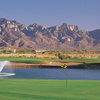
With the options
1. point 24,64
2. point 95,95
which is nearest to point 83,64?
point 24,64

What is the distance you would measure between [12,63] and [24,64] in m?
3.35

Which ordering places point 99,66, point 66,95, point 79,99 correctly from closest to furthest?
point 79,99 < point 66,95 < point 99,66

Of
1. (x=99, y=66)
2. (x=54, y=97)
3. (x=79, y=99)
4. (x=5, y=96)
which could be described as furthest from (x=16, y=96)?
(x=99, y=66)

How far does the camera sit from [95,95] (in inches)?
721

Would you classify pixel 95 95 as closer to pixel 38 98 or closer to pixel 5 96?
pixel 38 98

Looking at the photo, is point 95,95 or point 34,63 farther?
point 34,63

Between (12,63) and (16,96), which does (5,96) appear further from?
(12,63)

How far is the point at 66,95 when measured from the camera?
59.9ft

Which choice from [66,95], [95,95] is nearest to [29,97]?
[66,95]

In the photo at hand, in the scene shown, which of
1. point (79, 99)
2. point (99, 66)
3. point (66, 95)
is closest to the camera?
point (79, 99)

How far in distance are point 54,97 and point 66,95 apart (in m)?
1.22

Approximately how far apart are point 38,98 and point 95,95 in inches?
136

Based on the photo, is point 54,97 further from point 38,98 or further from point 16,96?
point 16,96

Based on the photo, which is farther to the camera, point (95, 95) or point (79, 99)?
point (95, 95)
